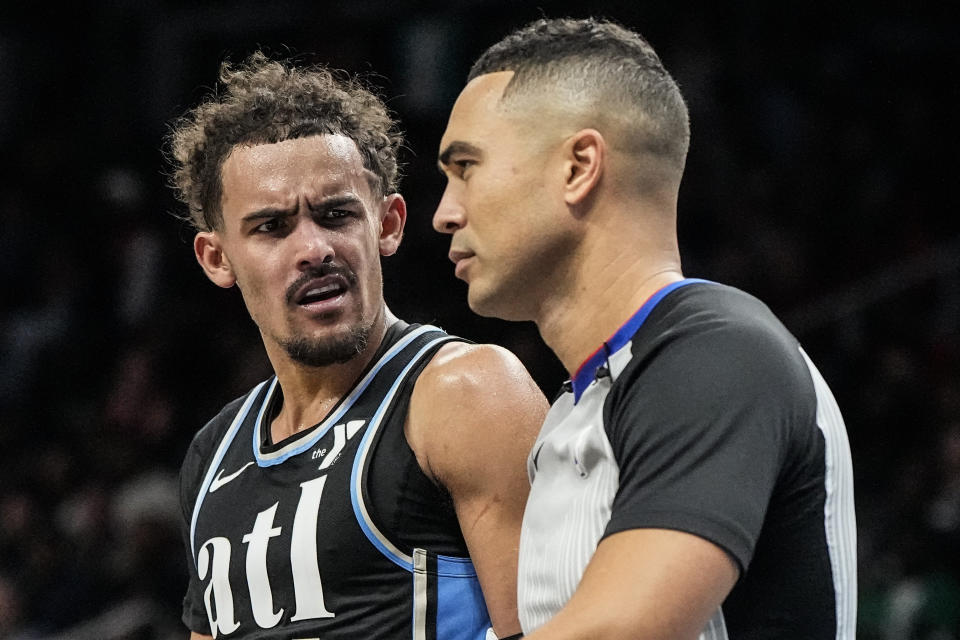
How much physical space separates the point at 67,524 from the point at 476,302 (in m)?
5.25

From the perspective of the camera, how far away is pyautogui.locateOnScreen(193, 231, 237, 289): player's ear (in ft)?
9.37

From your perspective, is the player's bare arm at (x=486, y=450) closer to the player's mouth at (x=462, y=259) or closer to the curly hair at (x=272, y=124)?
the player's mouth at (x=462, y=259)

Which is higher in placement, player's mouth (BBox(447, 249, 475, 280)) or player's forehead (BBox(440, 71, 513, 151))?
player's forehead (BBox(440, 71, 513, 151))

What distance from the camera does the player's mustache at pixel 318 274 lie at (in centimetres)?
258

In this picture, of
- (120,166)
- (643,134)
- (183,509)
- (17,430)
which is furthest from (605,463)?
(120,166)

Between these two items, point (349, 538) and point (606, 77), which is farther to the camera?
point (349, 538)

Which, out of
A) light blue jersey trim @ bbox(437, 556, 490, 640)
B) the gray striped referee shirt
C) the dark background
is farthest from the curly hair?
the dark background

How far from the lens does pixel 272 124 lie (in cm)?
272

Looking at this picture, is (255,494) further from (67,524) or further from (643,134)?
(67,524)

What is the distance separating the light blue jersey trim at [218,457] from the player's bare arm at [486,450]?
0.60 metres

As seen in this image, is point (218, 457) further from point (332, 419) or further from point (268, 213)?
point (268, 213)

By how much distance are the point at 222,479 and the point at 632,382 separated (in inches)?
54.9

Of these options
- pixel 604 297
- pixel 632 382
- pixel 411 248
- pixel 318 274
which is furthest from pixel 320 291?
pixel 411 248

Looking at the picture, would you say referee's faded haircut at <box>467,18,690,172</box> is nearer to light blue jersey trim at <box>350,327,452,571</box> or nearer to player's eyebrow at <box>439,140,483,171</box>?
player's eyebrow at <box>439,140,483,171</box>
